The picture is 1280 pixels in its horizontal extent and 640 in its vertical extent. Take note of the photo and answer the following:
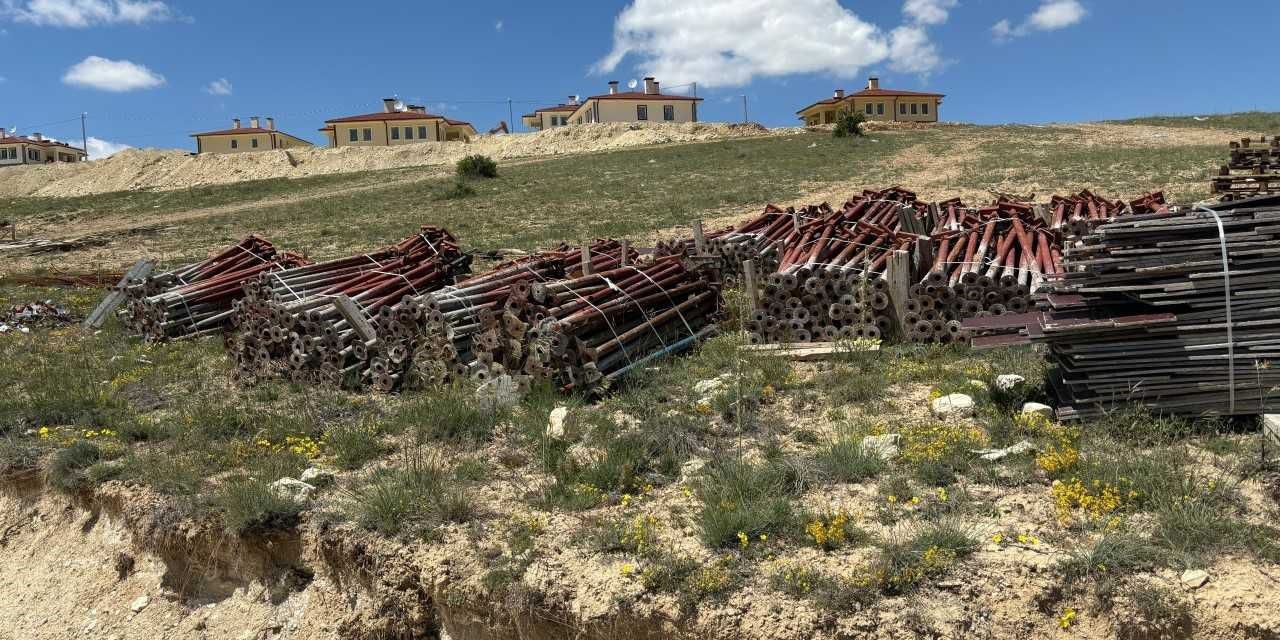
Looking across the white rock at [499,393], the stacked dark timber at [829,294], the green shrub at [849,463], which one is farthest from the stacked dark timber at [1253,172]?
the white rock at [499,393]

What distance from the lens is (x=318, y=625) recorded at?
5051 mm

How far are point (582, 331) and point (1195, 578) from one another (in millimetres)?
5078

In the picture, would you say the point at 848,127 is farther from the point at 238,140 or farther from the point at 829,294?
the point at 238,140

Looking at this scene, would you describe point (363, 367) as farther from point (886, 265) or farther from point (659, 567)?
point (886, 265)

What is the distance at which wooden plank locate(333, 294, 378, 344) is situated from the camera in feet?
26.5

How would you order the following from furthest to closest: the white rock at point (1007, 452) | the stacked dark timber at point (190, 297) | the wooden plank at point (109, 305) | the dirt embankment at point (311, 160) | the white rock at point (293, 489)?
the dirt embankment at point (311, 160) → the wooden plank at point (109, 305) → the stacked dark timber at point (190, 297) → the white rock at point (293, 489) → the white rock at point (1007, 452)

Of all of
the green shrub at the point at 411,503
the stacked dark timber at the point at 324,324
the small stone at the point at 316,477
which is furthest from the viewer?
the stacked dark timber at the point at 324,324

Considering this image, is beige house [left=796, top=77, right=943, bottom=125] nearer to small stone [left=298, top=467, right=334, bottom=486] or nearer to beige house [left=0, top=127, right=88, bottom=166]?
small stone [left=298, top=467, right=334, bottom=486]

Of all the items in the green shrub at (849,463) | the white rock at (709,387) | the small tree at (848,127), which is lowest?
the green shrub at (849,463)

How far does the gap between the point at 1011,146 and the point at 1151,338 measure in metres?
33.0

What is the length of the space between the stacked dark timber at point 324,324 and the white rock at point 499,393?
1274mm

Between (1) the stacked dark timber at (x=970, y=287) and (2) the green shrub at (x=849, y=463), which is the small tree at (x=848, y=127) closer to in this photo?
(1) the stacked dark timber at (x=970, y=287)

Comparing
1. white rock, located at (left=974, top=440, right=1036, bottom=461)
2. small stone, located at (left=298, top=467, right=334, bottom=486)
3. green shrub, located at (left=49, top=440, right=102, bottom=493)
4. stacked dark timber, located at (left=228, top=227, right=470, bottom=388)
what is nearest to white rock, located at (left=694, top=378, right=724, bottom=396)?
white rock, located at (left=974, top=440, right=1036, bottom=461)

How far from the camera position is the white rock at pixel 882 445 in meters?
5.34
